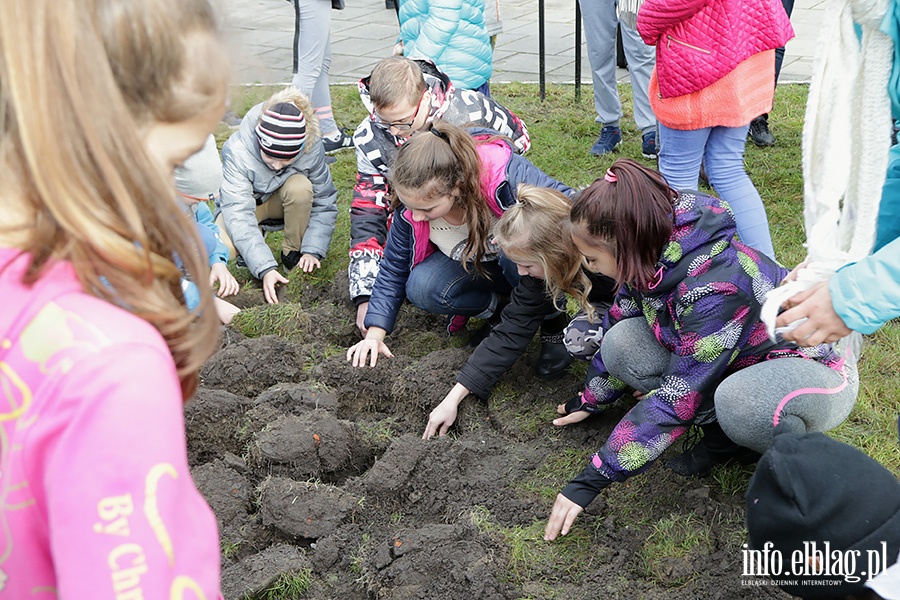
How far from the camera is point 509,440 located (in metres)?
2.93

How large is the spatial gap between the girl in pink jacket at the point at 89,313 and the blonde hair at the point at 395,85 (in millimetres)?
2728

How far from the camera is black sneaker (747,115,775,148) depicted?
5316 mm

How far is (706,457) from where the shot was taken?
2.62m

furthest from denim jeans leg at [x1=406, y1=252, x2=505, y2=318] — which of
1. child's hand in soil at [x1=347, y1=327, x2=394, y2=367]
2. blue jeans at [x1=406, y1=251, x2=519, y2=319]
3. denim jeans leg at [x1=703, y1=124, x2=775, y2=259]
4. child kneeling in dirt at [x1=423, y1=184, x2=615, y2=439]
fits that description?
denim jeans leg at [x1=703, y1=124, x2=775, y2=259]

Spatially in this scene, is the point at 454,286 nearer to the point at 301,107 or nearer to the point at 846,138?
the point at 301,107

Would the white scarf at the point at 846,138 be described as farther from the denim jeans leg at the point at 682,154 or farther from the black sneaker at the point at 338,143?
the black sneaker at the point at 338,143

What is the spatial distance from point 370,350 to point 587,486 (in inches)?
50.7

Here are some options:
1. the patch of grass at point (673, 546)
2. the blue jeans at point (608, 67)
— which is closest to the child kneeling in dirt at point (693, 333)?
the patch of grass at point (673, 546)

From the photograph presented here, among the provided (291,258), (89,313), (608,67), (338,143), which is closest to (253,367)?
(291,258)

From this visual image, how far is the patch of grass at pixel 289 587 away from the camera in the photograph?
2.29m

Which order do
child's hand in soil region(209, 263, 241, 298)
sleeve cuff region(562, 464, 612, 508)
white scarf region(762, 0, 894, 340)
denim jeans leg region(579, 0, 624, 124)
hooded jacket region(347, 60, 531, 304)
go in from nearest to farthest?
white scarf region(762, 0, 894, 340), sleeve cuff region(562, 464, 612, 508), hooded jacket region(347, 60, 531, 304), child's hand in soil region(209, 263, 241, 298), denim jeans leg region(579, 0, 624, 124)

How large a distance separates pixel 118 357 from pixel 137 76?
0.86 feet

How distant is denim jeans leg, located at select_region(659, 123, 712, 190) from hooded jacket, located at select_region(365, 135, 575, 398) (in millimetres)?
760

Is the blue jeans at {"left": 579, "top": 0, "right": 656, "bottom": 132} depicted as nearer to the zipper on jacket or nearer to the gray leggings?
the zipper on jacket
